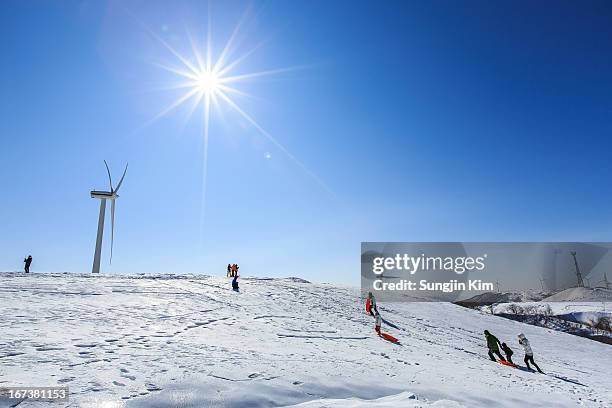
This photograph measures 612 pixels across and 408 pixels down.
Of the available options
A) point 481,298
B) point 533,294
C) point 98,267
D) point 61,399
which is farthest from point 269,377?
point 533,294

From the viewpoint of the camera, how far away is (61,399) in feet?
19.8

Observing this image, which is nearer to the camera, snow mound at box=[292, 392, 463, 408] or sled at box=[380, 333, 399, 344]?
snow mound at box=[292, 392, 463, 408]

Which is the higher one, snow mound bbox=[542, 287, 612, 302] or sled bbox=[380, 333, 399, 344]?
sled bbox=[380, 333, 399, 344]

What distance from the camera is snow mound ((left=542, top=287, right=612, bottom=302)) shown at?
313ft

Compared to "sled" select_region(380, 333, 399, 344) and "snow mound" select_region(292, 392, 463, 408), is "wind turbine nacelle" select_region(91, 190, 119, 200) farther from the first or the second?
"snow mound" select_region(292, 392, 463, 408)

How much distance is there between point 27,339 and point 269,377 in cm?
715

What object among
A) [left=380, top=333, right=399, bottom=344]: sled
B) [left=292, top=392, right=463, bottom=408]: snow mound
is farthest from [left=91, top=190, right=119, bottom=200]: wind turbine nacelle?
[left=292, top=392, right=463, bottom=408]: snow mound

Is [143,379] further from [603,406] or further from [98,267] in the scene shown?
[98,267]

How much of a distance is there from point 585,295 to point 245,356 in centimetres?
12532

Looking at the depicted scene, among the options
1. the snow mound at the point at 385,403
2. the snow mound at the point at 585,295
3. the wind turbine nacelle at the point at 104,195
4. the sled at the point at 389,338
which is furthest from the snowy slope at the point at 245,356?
the snow mound at the point at 585,295

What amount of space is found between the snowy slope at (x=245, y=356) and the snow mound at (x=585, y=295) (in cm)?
9623

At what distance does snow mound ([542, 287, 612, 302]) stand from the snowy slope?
96.2 m

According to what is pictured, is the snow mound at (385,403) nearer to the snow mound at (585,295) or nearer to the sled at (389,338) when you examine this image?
the sled at (389,338)

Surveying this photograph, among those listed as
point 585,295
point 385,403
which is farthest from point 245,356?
point 585,295
